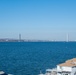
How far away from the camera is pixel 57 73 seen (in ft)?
139

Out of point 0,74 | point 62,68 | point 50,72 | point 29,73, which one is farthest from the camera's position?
point 29,73

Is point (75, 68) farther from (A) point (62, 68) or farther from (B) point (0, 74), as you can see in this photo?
(B) point (0, 74)

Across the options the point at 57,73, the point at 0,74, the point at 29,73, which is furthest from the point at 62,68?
the point at 29,73

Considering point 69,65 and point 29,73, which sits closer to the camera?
point 69,65

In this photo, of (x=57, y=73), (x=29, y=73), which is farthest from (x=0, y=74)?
(x=29, y=73)

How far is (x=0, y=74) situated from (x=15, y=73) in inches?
723

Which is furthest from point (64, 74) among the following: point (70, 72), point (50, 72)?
point (50, 72)

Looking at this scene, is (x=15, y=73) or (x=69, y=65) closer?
(x=69, y=65)

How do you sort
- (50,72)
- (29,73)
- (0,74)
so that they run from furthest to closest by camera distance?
(29,73) < (50,72) < (0,74)

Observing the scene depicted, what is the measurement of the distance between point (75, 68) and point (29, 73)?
58.3 feet

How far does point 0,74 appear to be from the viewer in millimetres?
39875

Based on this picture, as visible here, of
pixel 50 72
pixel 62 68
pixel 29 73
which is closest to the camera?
pixel 62 68

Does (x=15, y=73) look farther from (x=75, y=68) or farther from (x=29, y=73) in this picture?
(x=75, y=68)

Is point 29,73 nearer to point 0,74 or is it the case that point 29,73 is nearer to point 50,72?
point 50,72
